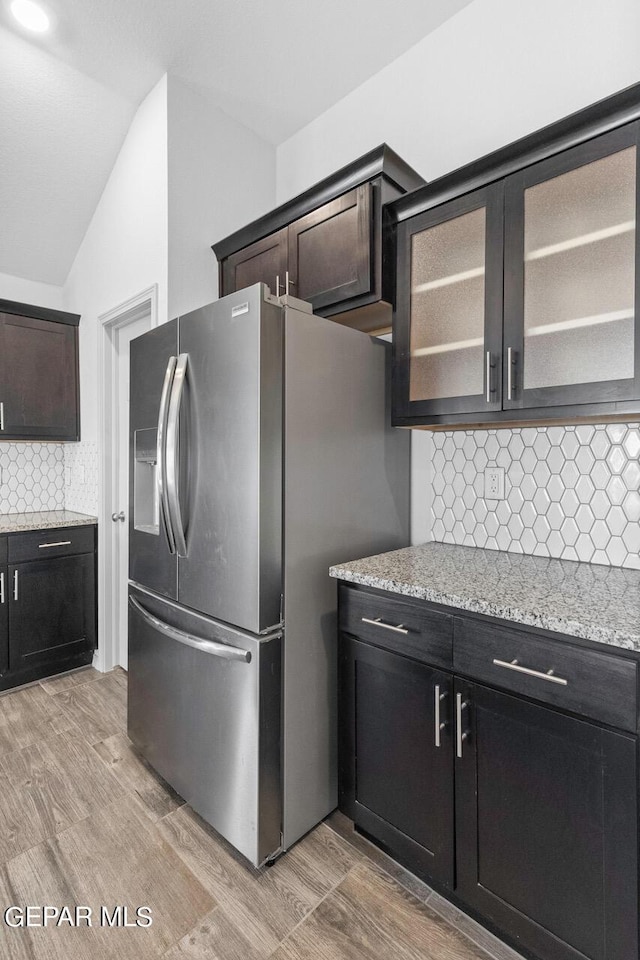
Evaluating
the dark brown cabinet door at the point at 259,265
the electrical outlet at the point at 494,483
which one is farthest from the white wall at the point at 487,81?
the electrical outlet at the point at 494,483

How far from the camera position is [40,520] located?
10.2ft

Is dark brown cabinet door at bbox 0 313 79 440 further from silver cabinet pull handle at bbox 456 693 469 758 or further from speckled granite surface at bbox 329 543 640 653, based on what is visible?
silver cabinet pull handle at bbox 456 693 469 758

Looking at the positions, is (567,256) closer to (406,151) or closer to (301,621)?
(406,151)

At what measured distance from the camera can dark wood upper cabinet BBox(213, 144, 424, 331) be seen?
1921 millimetres

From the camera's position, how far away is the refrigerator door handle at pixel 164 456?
1.83 metres

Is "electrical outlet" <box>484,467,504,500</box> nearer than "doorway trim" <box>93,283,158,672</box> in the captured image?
Yes

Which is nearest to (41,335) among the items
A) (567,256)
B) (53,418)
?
(53,418)

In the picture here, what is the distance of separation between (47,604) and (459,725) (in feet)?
8.71

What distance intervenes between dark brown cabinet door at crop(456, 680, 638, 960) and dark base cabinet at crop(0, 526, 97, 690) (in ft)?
8.62

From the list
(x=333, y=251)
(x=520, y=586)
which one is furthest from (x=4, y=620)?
(x=520, y=586)

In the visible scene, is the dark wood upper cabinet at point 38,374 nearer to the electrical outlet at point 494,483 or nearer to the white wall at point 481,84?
the white wall at point 481,84

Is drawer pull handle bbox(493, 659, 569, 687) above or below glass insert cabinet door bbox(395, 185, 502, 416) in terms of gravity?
below

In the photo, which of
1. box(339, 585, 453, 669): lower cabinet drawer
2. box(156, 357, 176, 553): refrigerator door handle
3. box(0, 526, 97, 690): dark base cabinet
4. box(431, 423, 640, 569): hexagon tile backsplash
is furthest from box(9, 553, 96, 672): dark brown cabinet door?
box(431, 423, 640, 569): hexagon tile backsplash
